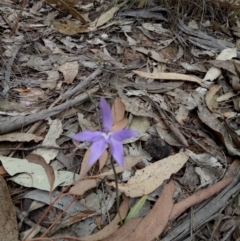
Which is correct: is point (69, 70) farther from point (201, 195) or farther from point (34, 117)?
point (201, 195)

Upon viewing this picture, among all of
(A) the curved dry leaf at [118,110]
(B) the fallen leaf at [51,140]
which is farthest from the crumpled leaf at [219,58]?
(B) the fallen leaf at [51,140]

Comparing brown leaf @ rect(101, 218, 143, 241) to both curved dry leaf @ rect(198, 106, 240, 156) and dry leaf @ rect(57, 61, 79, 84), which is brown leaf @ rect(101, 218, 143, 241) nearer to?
curved dry leaf @ rect(198, 106, 240, 156)

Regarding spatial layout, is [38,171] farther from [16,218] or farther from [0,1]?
[0,1]

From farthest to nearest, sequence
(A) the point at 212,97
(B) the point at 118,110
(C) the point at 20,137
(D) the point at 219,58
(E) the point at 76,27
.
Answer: (E) the point at 76,27 < (D) the point at 219,58 < (A) the point at 212,97 < (B) the point at 118,110 < (C) the point at 20,137

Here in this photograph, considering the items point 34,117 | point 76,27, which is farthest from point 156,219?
point 76,27

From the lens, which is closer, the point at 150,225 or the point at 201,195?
the point at 150,225
